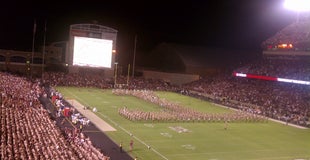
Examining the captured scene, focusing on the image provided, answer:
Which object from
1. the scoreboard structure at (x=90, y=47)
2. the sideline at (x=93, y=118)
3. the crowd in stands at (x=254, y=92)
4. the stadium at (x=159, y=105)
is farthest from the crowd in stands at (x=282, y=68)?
the sideline at (x=93, y=118)

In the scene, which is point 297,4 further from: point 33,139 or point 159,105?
point 33,139

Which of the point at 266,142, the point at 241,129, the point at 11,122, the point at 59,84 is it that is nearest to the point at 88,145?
the point at 11,122

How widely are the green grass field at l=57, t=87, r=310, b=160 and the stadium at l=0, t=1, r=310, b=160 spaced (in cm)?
7

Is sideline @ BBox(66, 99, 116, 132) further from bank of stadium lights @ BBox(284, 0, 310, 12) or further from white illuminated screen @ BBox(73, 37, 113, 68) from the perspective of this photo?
bank of stadium lights @ BBox(284, 0, 310, 12)

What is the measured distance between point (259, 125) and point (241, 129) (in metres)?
3.56

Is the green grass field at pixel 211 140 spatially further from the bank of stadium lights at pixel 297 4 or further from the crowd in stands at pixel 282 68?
the crowd in stands at pixel 282 68

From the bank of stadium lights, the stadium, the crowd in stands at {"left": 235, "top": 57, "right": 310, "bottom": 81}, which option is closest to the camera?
the stadium

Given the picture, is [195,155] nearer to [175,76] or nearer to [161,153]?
[161,153]

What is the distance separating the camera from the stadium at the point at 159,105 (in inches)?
938

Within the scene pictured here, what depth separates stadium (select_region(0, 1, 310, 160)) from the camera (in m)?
23.8

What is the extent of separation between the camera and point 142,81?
7169 centimetres

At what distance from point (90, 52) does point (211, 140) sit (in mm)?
40416

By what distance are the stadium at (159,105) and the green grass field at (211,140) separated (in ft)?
0.23

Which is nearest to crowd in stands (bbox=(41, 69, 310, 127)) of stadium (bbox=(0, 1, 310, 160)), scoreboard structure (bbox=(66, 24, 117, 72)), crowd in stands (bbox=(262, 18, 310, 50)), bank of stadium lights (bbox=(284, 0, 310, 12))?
stadium (bbox=(0, 1, 310, 160))
